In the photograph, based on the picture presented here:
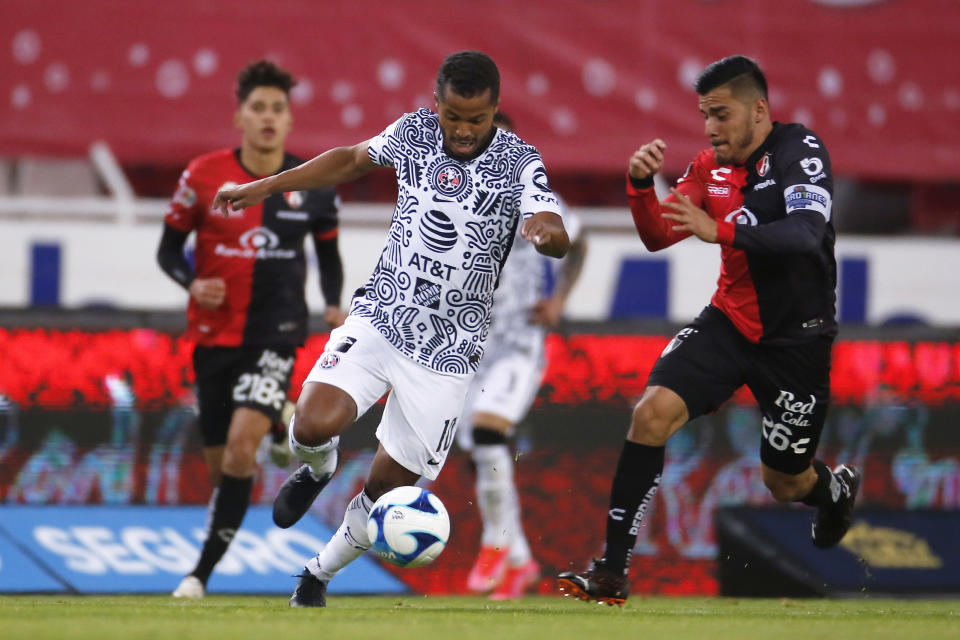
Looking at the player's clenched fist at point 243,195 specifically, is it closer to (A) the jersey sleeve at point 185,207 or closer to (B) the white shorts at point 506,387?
(A) the jersey sleeve at point 185,207

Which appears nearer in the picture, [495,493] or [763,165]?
[763,165]

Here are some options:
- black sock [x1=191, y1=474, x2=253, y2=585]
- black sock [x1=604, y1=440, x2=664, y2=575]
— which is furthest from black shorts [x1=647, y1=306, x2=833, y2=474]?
black sock [x1=191, y1=474, x2=253, y2=585]

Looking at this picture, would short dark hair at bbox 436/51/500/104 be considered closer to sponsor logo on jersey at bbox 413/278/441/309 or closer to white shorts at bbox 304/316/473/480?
sponsor logo on jersey at bbox 413/278/441/309

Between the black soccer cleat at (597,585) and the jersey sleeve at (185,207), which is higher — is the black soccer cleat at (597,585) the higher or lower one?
the lower one

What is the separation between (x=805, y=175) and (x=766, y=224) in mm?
261

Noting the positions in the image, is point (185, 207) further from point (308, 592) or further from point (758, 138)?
point (758, 138)

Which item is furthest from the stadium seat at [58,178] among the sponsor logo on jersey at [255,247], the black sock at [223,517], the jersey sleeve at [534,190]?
the jersey sleeve at [534,190]

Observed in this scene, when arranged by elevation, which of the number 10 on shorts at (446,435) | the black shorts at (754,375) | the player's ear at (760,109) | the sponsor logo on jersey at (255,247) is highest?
the player's ear at (760,109)

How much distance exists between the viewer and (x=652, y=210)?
6.20m

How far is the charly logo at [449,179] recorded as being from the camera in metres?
5.96

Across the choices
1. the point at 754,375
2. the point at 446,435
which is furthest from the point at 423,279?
the point at 754,375

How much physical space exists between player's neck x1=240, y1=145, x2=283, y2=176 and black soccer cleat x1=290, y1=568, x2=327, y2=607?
8.17ft

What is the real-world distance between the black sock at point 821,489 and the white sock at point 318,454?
2.18 meters

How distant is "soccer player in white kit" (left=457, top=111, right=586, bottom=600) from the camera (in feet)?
29.3
